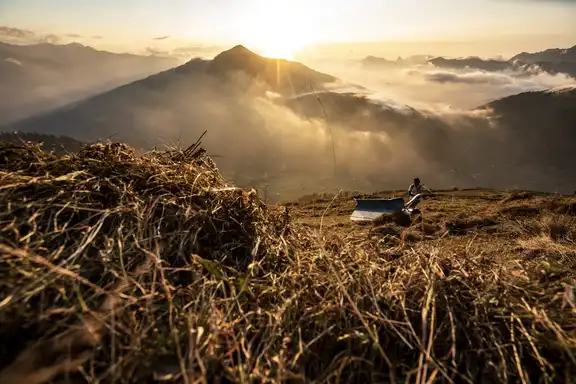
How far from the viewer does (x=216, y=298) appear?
6.19 feet

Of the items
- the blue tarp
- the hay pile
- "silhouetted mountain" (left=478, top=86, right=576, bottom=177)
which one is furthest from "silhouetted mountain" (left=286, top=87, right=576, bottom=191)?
the hay pile

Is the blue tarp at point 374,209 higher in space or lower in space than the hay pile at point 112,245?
lower

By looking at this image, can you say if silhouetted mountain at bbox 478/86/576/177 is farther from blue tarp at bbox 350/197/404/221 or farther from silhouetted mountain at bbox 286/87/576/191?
blue tarp at bbox 350/197/404/221

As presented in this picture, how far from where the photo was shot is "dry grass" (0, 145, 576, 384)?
5.10 ft

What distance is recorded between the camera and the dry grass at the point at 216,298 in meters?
1.56

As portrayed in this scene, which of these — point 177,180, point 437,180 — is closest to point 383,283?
point 177,180

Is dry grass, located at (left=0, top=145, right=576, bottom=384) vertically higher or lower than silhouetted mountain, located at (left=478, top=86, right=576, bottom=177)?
higher

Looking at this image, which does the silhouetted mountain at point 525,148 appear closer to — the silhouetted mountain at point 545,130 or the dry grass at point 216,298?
the silhouetted mountain at point 545,130

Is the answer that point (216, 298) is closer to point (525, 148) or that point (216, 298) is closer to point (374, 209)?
point (374, 209)

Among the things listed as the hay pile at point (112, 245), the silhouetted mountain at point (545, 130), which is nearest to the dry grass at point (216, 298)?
the hay pile at point (112, 245)

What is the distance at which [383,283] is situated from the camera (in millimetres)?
2137

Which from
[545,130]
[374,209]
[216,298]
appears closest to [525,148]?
[545,130]

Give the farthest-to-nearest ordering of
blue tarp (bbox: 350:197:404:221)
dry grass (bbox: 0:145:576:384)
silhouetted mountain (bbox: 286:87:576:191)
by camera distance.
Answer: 1. silhouetted mountain (bbox: 286:87:576:191)
2. blue tarp (bbox: 350:197:404:221)
3. dry grass (bbox: 0:145:576:384)

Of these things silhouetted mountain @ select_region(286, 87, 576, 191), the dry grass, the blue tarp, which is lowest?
silhouetted mountain @ select_region(286, 87, 576, 191)
